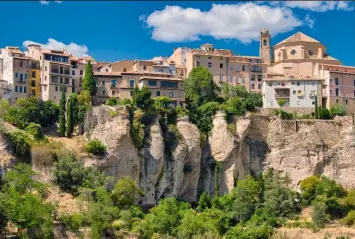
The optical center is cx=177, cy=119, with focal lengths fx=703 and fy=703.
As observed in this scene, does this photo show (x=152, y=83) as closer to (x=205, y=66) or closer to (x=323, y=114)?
(x=205, y=66)

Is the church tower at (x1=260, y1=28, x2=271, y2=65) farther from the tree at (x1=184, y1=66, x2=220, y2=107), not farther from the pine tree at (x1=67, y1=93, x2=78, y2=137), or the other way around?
the pine tree at (x1=67, y1=93, x2=78, y2=137)

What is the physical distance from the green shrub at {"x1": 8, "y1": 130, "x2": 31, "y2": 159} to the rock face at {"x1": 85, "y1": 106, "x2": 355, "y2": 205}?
5.46 m

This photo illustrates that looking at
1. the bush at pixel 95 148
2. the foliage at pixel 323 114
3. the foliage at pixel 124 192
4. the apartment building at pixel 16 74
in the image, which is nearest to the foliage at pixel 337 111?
the foliage at pixel 323 114

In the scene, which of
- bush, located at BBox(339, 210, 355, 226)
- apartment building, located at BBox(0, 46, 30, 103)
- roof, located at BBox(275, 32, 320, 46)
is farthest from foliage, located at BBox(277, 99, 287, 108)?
apartment building, located at BBox(0, 46, 30, 103)

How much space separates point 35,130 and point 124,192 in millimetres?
8913

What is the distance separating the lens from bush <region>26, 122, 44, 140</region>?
5594 cm

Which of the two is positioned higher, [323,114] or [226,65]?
[226,65]

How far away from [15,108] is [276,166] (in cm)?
2424

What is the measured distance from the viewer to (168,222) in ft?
176

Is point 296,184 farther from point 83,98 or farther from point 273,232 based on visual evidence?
point 83,98

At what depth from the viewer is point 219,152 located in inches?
2472

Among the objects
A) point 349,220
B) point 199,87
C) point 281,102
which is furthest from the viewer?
point 281,102

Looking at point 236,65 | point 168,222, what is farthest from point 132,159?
point 236,65

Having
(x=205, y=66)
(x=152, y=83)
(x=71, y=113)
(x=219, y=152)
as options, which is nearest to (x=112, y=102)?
(x=71, y=113)
